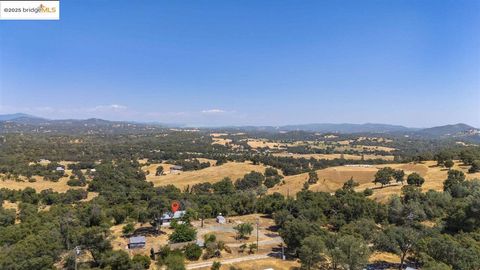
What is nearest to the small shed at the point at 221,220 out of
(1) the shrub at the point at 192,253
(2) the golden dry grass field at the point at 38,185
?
(1) the shrub at the point at 192,253

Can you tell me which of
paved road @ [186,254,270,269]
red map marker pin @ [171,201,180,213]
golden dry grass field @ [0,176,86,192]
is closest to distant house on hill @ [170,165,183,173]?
golden dry grass field @ [0,176,86,192]

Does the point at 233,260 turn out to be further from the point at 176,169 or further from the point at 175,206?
the point at 176,169

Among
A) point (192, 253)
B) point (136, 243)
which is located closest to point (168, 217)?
point (136, 243)

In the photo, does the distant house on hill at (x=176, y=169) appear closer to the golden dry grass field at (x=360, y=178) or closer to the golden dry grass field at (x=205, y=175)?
the golden dry grass field at (x=205, y=175)

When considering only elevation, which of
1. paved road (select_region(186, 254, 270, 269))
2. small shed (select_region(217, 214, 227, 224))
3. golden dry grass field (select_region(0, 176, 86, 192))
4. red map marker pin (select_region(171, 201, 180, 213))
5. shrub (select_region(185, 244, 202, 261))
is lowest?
golden dry grass field (select_region(0, 176, 86, 192))

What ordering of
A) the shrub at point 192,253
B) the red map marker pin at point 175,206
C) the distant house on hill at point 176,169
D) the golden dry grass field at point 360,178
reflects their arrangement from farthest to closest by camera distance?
the distant house on hill at point 176,169, the golden dry grass field at point 360,178, the red map marker pin at point 175,206, the shrub at point 192,253

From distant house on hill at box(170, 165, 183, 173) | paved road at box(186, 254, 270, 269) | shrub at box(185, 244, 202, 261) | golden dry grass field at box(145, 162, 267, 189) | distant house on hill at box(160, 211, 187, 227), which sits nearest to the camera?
paved road at box(186, 254, 270, 269)

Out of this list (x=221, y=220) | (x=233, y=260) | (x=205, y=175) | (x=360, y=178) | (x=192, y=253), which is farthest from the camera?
(x=205, y=175)

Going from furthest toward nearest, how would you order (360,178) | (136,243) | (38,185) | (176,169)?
(176,169)
(38,185)
(360,178)
(136,243)

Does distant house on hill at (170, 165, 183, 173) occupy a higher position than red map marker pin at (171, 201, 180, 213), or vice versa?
red map marker pin at (171, 201, 180, 213)

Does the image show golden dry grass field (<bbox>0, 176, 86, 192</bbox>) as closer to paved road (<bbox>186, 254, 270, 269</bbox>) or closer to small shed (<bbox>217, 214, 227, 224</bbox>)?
small shed (<bbox>217, 214, 227, 224</bbox>)
